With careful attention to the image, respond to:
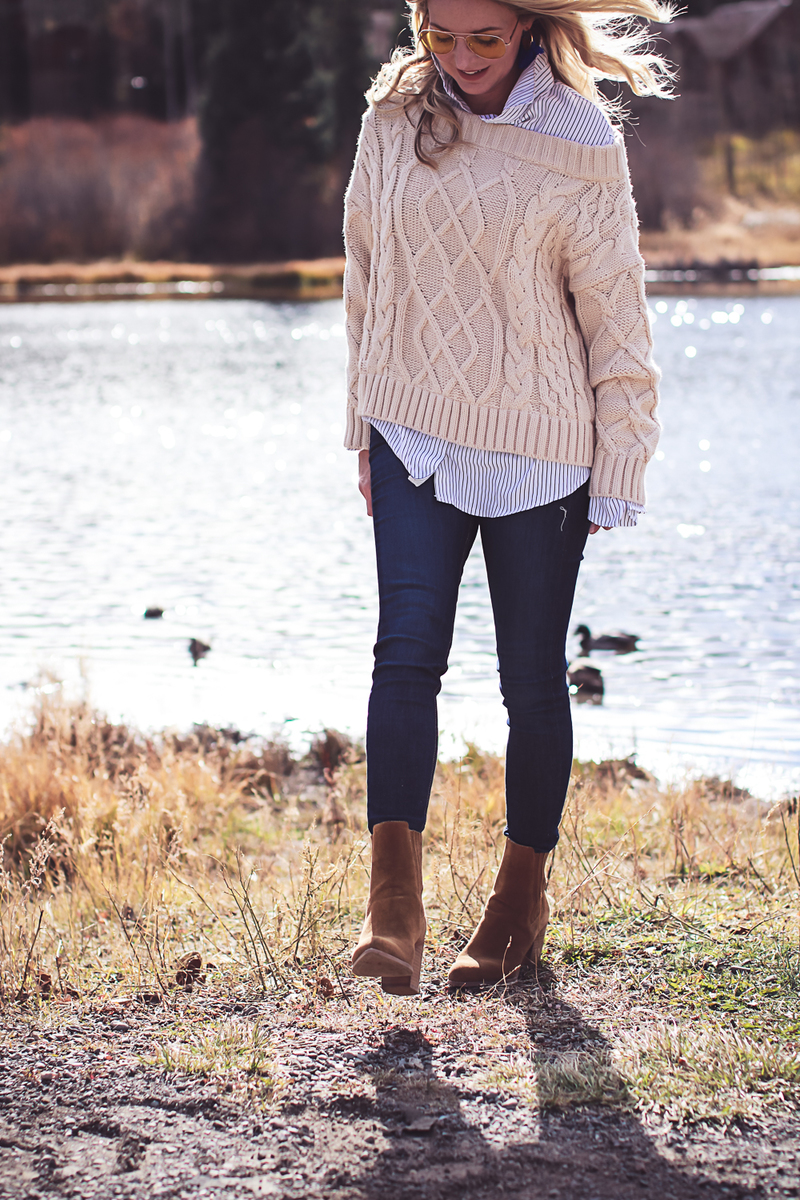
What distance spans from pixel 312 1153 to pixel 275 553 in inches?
321

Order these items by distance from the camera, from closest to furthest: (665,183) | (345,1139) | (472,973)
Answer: (345,1139) → (472,973) → (665,183)

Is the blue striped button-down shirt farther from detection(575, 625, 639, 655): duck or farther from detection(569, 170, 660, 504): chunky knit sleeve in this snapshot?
detection(575, 625, 639, 655): duck

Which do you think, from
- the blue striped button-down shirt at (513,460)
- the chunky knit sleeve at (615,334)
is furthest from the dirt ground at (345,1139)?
the chunky knit sleeve at (615,334)

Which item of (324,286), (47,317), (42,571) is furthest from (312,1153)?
(324,286)

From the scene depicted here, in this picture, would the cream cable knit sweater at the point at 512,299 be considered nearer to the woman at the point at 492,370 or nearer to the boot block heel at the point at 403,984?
the woman at the point at 492,370

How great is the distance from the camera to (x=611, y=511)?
114 inches

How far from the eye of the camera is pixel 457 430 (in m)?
2.85

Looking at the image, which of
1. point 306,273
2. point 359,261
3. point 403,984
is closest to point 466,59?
point 359,261

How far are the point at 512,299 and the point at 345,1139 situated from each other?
4.86 ft

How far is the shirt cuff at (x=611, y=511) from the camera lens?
2.89 metres

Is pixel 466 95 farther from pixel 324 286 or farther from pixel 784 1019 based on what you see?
pixel 324 286

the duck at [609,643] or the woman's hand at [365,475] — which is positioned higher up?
the woman's hand at [365,475]

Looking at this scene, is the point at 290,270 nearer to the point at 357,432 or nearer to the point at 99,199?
the point at 99,199

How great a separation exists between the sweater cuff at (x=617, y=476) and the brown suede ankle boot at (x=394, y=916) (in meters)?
0.73
